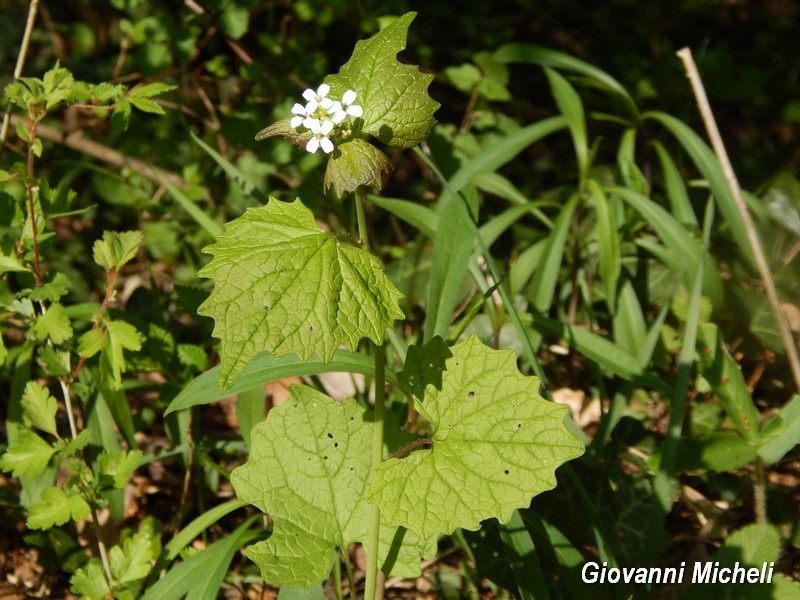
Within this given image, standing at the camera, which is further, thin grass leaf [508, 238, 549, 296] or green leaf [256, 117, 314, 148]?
thin grass leaf [508, 238, 549, 296]

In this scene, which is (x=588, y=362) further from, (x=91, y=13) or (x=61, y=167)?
(x=91, y=13)

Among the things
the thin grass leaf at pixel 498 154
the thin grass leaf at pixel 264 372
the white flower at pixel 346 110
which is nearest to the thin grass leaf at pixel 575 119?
the thin grass leaf at pixel 498 154

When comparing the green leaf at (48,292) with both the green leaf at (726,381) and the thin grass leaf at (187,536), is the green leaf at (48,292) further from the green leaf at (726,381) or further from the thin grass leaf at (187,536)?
the green leaf at (726,381)

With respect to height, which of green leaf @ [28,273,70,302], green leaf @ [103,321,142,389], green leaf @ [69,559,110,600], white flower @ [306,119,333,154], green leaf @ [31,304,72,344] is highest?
white flower @ [306,119,333,154]

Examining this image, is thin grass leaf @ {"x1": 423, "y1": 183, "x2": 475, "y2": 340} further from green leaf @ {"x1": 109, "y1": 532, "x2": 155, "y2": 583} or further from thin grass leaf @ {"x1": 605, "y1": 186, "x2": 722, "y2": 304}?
green leaf @ {"x1": 109, "y1": 532, "x2": 155, "y2": 583}

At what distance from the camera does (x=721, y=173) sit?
2.79m

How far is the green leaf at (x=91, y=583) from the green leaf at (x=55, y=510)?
14cm

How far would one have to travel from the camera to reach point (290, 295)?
4.77ft

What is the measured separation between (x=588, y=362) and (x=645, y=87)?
1.73 metres

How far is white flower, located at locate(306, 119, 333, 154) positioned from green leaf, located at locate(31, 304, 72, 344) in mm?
973

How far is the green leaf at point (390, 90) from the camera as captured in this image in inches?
61.5

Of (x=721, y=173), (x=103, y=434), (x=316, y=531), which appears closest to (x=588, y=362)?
(x=721, y=173)

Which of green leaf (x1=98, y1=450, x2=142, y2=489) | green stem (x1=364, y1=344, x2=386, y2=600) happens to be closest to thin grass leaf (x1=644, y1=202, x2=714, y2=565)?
green stem (x1=364, y1=344, x2=386, y2=600)

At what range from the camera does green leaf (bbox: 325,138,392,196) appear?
4.71 ft
